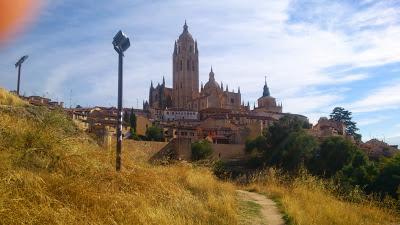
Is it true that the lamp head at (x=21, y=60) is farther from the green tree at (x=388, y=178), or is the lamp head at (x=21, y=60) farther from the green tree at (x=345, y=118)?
the green tree at (x=345, y=118)

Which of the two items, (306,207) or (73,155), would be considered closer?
(73,155)

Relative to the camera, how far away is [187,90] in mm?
111625

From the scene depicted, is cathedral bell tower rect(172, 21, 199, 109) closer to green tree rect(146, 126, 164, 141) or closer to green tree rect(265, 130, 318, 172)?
green tree rect(146, 126, 164, 141)

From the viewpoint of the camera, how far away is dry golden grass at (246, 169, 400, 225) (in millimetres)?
7461

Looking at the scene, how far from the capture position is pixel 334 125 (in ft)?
288

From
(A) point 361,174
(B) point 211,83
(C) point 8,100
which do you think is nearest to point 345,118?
(B) point 211,83

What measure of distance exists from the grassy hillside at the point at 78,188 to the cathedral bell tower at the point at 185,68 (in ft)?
337

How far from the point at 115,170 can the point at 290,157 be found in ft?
137

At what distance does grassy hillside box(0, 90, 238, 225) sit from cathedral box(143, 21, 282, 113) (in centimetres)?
9731

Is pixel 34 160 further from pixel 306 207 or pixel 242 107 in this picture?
pixel 242 107

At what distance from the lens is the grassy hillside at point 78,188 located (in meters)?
4.80

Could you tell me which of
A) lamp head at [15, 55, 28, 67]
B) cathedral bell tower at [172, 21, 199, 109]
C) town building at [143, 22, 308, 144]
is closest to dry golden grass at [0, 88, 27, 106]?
lamp head at [15, 55, 28, 67]

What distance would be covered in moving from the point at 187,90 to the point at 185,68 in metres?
5.46

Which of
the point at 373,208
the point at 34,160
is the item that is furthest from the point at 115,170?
the point at 373,208
